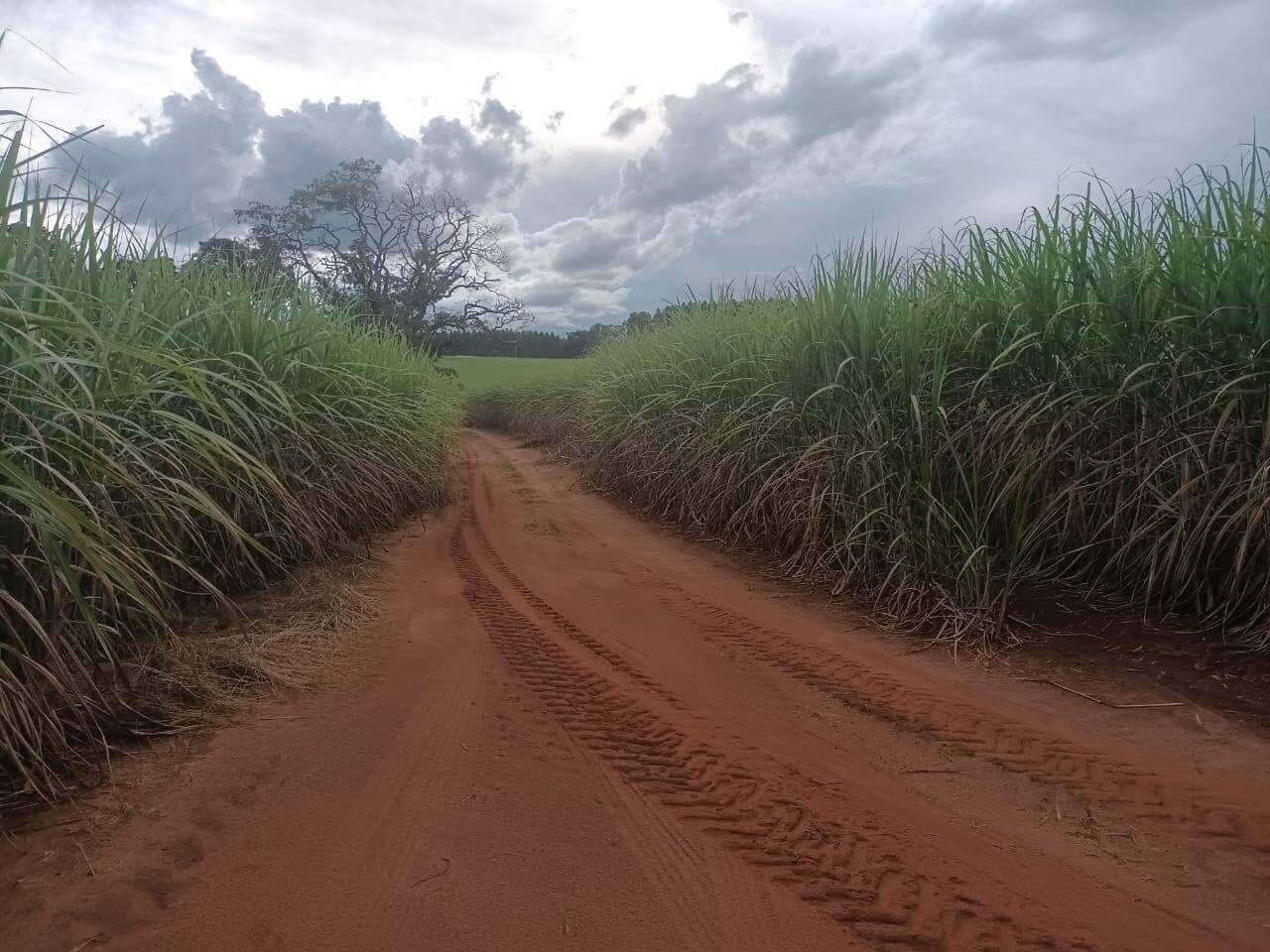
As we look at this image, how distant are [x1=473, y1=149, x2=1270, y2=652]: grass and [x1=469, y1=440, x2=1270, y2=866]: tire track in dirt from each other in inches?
25.5

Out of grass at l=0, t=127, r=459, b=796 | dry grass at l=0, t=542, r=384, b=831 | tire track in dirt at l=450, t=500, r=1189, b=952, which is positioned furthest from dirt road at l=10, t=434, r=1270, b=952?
grass at l=0, t=127, r=459, b=796

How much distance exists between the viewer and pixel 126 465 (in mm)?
2531

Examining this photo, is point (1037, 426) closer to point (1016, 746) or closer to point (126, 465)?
point (1016, 746)

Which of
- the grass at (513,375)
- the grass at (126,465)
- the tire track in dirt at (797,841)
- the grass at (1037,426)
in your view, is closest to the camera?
the tire track in dirt at (797,841)

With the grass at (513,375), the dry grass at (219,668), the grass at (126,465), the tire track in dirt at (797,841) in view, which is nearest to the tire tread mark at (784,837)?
the tire track in dirt at (797,841)

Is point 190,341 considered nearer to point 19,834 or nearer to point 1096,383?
point 19,834

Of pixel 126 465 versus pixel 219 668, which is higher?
pixel 126 465

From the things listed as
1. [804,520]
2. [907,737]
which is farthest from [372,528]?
[907,737]

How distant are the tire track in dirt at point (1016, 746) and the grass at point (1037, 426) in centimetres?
65

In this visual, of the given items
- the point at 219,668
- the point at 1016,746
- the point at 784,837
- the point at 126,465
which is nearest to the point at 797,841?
the point at 784,837

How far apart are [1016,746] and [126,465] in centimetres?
316

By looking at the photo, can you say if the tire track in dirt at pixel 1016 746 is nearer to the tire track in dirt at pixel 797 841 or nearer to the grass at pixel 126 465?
the tire track in dirt at pixel 797 841

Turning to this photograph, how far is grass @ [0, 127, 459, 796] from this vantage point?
6.34 feet

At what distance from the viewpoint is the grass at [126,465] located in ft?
6.34
